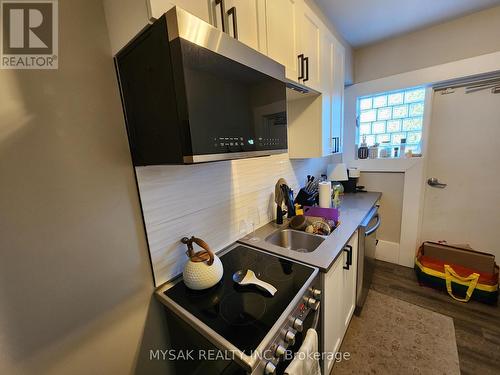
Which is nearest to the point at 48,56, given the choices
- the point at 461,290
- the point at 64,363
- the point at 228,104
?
the point at 228,104

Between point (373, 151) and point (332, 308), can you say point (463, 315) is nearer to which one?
point (332, 308)

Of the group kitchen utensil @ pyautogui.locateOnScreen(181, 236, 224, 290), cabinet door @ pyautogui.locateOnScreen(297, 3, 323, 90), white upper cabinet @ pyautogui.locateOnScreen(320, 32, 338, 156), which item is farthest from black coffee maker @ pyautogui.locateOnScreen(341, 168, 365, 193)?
kitchen utensil @ pyautogui.locateOnScreen(181, 236, 224, 290)

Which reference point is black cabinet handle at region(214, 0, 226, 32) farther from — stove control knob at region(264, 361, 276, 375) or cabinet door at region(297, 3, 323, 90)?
stove control knob at region(264, 361, 276, 375)

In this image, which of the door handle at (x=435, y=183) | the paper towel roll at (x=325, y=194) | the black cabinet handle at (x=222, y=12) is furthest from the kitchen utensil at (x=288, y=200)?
the door handle at (x=435, y=183)

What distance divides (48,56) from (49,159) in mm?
313

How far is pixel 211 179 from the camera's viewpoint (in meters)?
1.13

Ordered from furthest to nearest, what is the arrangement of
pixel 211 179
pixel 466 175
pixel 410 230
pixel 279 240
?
pixel 410 230
pixel 466 175
pixel 279 240
pixel 211 179

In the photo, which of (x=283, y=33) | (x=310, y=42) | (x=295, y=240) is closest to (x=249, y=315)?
(x=295, y=240)

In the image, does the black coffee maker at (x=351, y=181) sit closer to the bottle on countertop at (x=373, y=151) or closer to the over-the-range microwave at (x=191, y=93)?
the bottle on countertop at (x=373, y=151)

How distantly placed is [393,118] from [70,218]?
2.92 meters

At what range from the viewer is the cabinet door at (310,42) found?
4.13 feet

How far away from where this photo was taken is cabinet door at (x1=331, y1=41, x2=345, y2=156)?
1.78m

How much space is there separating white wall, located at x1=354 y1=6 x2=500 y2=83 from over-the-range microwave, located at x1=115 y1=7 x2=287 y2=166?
2133 millimetres

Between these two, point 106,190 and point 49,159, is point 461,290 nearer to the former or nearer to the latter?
point 106,190
